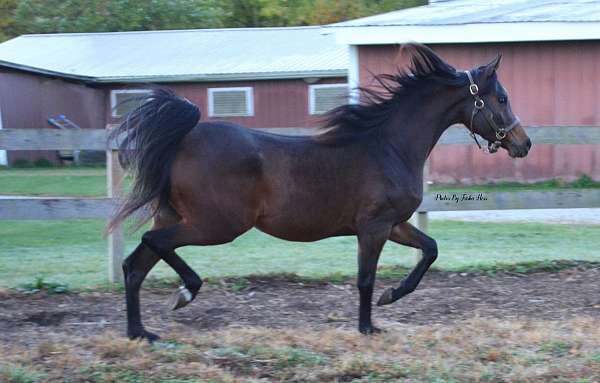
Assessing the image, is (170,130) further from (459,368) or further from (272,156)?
(459,368)

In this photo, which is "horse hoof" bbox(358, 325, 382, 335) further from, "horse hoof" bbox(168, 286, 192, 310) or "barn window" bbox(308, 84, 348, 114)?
"barn window" bbox(308, 84, 348, 114)

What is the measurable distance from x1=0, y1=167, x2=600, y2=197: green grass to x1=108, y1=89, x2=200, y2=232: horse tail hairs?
→ 9074 millimetres

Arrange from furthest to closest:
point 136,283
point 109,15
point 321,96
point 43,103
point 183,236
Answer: point 109,15 → point 43,103 → point 321,96 → point 136,283 → point 183,236

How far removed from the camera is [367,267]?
6.17 m

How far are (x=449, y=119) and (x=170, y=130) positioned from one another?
2.14m

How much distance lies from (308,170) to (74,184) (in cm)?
1339

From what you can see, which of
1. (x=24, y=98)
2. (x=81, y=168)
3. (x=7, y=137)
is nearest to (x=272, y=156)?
(x=7, y=137)

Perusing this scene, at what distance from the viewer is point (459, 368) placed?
17.2 ft

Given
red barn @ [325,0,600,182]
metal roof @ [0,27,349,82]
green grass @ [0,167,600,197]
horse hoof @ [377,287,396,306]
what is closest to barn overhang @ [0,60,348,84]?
metal roof @ [0,27,349,82]

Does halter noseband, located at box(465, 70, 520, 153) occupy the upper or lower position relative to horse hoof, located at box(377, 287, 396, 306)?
upper

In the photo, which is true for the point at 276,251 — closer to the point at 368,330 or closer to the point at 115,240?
the point at 115,240

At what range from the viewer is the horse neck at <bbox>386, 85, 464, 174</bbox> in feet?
21.0

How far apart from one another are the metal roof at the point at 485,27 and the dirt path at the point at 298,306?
350 inches

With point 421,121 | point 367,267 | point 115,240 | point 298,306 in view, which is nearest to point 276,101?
point 115,240
